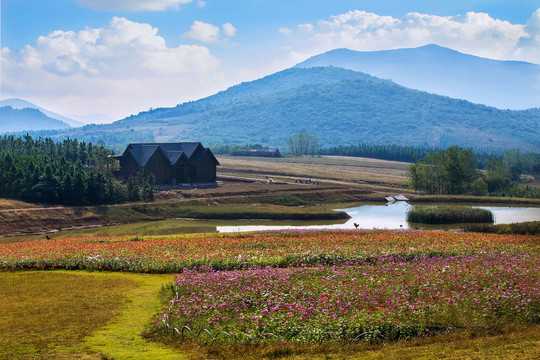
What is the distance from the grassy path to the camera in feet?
52.4

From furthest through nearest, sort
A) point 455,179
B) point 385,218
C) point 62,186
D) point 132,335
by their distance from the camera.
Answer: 1. point 455,179
2. point 62,186
3. point 385,218
4. point 132,335

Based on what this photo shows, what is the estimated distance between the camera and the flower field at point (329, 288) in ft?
57.2

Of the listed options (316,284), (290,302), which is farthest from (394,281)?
(290,302)

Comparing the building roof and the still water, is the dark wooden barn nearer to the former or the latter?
the building roof

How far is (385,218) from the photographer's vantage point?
214 ft

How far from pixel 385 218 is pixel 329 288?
149 ft

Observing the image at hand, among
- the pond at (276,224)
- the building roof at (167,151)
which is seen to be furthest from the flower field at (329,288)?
the building roof at (167,151)

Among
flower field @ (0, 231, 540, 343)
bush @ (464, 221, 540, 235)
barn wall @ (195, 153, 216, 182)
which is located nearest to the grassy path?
flower field @ (0, 231, 540, 343)

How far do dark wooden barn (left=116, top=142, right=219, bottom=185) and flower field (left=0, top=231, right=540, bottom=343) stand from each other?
5263 cm

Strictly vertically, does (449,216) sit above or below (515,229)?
below

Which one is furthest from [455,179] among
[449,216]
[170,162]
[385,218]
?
[170,162]

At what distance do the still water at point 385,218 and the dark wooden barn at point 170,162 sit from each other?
28.4 meters

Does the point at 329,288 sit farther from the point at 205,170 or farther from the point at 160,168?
the point at 205,170

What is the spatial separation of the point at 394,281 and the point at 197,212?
47.2 m
